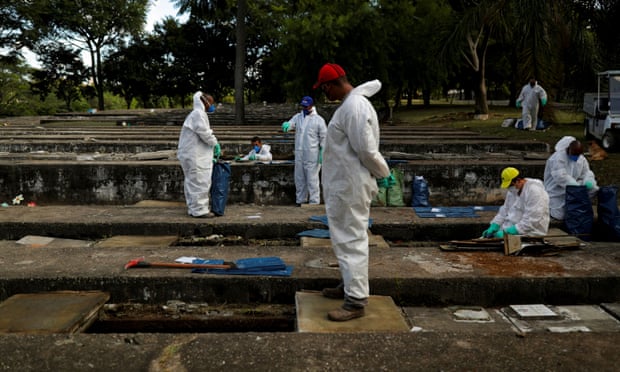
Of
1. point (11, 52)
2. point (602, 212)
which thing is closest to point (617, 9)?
point (602, 212)

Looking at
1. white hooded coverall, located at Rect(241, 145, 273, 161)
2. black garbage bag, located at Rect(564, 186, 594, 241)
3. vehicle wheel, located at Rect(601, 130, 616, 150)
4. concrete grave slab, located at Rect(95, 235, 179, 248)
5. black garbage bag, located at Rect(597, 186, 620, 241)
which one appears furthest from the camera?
vehicle wheel, located at Rect(601, 130, 616, 150)

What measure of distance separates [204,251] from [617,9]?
7929 mm

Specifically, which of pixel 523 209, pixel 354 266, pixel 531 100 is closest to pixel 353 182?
pixel 354 266

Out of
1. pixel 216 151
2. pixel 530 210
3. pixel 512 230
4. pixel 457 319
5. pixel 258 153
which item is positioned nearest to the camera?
pixel 457 319

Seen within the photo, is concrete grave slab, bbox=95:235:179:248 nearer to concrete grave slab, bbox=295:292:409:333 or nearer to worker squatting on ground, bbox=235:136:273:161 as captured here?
concrete grave slab, bbox=295:292:409:333

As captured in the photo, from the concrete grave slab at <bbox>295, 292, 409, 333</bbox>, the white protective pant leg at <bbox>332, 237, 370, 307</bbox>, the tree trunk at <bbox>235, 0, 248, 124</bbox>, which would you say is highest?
the tree trunk at <bbox>235, 0, 248, 124</bbox>

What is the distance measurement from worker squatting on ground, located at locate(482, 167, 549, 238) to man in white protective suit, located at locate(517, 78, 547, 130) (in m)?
11.0

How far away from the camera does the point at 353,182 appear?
3.61 m

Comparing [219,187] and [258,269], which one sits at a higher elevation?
[219,187]

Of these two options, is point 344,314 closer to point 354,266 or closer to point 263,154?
point 354,266

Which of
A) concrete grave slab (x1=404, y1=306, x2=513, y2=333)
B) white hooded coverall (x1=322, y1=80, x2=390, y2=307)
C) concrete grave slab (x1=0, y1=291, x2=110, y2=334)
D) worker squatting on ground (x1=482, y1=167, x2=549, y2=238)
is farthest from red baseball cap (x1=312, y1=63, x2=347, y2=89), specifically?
worker squatting on ground (x1=482, y1=167, x2=549, y2=238)

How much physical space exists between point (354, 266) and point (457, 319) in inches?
47.8

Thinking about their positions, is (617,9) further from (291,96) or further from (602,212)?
(291,96)

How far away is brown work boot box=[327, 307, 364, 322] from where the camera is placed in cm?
362
